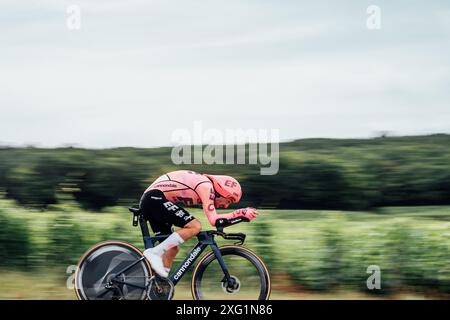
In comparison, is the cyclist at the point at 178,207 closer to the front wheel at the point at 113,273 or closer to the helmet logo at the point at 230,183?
the helmet logo at the point at 230,183

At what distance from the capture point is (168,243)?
24.2 feet

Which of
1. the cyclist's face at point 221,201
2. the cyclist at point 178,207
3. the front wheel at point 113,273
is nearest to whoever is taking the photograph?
the cyclist at point 178,207

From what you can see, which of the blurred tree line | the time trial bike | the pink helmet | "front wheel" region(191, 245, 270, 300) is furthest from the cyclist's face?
the blurred tree line

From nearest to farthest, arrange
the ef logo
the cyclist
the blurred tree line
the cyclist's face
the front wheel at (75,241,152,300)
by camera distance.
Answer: the cyclist
the front wheel at (75,241,152,300)
the cyclist's face
the ef logo
the blurred tree line

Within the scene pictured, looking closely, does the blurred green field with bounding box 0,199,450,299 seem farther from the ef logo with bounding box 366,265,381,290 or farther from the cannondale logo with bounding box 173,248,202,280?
the cannondale logo with bounding box 173,248,202,280

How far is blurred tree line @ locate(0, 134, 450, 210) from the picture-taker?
29.6ft

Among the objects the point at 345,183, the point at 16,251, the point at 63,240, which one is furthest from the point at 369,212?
the point at 16,251

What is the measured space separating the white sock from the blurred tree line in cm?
170

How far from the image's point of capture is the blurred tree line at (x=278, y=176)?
9008 millimetres

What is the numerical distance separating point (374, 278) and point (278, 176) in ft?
5.23

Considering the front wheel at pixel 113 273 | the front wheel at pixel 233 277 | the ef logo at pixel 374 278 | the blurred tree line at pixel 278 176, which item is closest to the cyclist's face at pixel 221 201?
the front wheel at pixel 233 277

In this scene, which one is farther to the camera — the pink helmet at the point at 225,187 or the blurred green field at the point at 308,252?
the blurred green field at the point at 308,252

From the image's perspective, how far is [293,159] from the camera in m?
9.06
